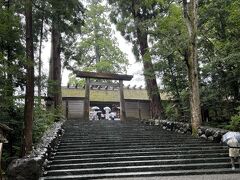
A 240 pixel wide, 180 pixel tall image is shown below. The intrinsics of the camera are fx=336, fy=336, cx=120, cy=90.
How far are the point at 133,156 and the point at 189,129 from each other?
529 centimetres

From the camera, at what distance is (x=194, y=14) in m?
15.4

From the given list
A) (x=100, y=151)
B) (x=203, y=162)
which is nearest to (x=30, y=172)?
(x=100, y=151)

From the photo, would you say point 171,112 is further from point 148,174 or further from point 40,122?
point 148,174

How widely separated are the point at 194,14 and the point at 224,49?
220cm

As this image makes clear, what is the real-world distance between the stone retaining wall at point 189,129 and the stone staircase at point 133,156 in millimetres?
415

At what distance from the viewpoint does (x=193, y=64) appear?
15.1 m

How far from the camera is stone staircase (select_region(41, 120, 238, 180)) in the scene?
31.0 ft

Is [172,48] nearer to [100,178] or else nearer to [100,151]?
[100,151]

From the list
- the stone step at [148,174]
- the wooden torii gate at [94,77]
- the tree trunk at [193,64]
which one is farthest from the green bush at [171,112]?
the stone step at [148,174]

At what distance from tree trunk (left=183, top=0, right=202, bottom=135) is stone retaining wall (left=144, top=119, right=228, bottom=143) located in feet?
1.98

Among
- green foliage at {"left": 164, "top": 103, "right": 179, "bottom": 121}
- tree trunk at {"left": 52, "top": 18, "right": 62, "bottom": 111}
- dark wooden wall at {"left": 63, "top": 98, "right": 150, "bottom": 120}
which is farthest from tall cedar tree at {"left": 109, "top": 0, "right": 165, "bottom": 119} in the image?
dark wooden wall at {"left": 63, "top": 98, "right": 150, "bottom": 120}

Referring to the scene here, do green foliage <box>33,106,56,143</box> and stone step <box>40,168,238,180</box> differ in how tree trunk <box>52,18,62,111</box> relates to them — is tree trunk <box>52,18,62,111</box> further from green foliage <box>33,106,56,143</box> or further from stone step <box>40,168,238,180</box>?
stone step <box>40,168,238,180</box>

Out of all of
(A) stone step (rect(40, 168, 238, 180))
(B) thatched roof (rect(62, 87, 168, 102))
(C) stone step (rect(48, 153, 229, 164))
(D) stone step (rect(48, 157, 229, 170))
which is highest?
(B) thatched roof (rect(62, 87, 168, 102))

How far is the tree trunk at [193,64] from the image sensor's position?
48.6 feet
